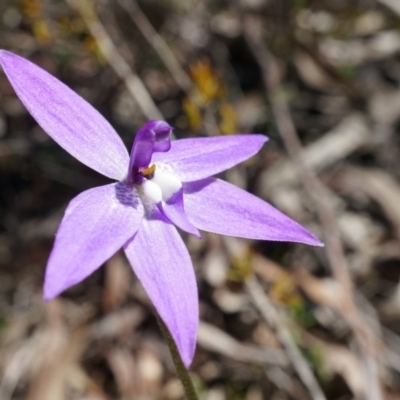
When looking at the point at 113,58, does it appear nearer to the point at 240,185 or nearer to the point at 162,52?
the point at 162,52

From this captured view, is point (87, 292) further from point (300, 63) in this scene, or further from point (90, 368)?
point (300, 63)

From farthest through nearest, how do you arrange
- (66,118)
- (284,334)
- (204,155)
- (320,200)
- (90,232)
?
(320,200) < (284,334) < (204,155) < (66,118) < (90,232)

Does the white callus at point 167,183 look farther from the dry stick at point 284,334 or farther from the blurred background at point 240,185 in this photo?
the dry stick at point 284,334

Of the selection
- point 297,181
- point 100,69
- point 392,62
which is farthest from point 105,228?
point 392,62

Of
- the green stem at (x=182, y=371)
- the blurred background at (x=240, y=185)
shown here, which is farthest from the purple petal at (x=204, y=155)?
the blurred background at (x=240, y=185)

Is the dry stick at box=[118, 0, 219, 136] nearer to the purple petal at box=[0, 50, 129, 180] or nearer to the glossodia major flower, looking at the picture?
the glossodia major flower

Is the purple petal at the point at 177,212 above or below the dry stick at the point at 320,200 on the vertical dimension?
above

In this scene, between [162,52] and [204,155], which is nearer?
[204,155]

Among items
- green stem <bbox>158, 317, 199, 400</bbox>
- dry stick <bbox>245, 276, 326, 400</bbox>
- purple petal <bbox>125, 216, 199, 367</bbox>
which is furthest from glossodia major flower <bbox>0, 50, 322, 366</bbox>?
dry stick <bbox>245, 276, 326, 400</bbox>

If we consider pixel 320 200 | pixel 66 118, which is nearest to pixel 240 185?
pixel 320 200
